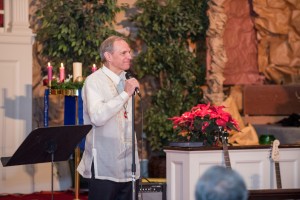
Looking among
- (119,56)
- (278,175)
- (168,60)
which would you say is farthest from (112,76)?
(168,60)

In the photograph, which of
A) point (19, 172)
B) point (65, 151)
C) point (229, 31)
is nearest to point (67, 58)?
point (19, 172)

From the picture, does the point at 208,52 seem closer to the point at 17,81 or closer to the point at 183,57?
the point at 183,57

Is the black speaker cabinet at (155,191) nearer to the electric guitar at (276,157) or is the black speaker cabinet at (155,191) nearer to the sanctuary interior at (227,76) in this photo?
the electric guitar at (276,157)

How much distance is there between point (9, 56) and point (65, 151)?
168 inches

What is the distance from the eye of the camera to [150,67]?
370 inches

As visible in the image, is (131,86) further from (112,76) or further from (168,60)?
(168,60)

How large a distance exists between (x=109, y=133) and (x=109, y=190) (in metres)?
0.32

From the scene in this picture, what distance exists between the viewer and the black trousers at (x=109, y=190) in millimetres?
4141

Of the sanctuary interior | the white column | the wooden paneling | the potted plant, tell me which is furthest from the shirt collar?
the wooden paneling

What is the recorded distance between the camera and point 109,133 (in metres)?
4.21

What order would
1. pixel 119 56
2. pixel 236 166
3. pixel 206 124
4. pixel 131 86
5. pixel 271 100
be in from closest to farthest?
pixel 131 86 < pixel 119 56 < pixel 206 124 < pixel 236 166 < pixel 271 100

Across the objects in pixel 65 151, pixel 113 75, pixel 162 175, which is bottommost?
pixel 162 175

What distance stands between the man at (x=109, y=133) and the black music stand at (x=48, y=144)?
0.10 meters

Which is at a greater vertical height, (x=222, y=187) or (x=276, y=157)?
(x=222, y=187)
